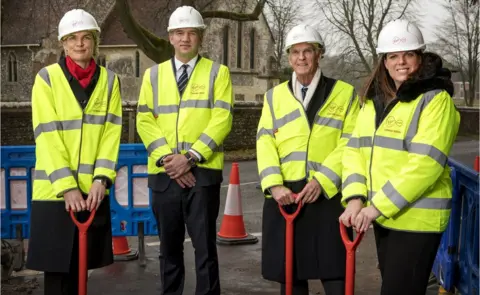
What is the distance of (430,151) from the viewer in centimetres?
320

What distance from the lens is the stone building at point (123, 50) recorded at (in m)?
37.5

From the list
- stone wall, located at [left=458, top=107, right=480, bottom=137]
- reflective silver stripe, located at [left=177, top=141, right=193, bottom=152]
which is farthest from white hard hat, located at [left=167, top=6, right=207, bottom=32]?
stone wall, located at [left=458, top=107, right=480, bottom=137]

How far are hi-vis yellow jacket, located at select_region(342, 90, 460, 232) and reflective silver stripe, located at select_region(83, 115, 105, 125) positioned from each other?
1.80 m

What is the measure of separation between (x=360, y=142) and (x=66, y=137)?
6.22 feet

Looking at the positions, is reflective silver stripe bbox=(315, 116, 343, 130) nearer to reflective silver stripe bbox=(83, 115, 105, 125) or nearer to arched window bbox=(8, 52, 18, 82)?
reflective silver stripe bbox=(83, 115, 105, 125)

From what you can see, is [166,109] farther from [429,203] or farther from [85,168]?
[429,203]

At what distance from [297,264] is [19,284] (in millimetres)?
2995

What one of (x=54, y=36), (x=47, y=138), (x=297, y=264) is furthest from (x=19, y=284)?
(x=54, y=36)

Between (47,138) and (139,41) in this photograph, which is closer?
(47,138)

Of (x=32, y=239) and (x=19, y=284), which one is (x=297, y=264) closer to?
(x=32, y=239)

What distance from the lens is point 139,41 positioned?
17.5 meters

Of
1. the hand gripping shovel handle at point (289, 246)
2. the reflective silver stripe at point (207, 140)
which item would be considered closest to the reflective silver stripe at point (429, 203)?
the hand gripping shovel handle at point (289, 246)

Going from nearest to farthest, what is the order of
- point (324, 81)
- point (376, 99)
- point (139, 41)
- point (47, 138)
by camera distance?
1. point (376, 99)
2. point (47, 138)
3. point (324, 81)
4. point (139, 41)

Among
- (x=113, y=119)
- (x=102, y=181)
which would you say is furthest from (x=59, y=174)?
(x=113, y=119)
